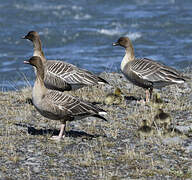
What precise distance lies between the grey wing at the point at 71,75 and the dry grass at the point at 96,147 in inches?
35.4

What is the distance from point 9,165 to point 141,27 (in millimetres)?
33999

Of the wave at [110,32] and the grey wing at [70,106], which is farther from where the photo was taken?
the wave at [110,32]

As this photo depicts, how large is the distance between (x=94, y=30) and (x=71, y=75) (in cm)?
2740

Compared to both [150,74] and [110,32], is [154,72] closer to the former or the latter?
[150,74]

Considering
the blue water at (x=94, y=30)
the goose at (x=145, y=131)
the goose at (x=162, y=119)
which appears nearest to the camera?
the goose at (x=145, y=131)

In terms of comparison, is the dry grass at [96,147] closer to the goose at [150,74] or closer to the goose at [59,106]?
the goose at [59,106]

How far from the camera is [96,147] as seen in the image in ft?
37.6

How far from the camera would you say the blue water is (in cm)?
3491

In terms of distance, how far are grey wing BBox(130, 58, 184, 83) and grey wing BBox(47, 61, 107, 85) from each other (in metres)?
1.29

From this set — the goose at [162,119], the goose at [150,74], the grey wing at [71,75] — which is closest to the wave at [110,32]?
the goose at [150,74]

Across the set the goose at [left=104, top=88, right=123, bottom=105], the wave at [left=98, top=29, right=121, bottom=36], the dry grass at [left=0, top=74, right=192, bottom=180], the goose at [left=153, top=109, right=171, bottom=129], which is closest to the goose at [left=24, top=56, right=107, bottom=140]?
the dry grass at [left=0, top=74, right=192, bottom=180]

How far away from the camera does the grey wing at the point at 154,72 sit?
15227mm

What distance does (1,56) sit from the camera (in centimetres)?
3709

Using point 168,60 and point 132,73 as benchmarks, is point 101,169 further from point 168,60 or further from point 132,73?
point 168,60
